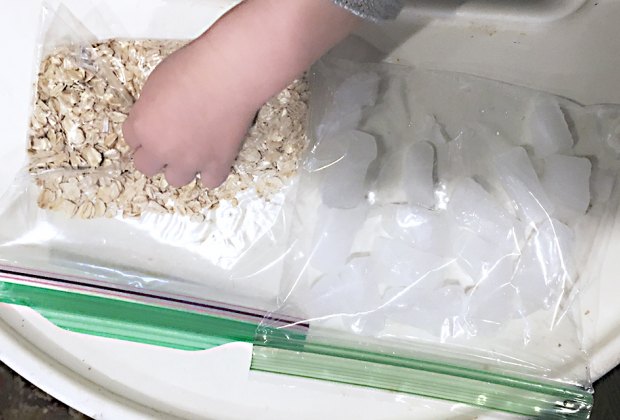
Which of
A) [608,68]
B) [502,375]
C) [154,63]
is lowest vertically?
[502,375]

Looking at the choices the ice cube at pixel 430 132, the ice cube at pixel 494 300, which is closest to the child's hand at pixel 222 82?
the ice cube at pixel 430 132

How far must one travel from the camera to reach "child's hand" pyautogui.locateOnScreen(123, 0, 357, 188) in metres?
0.40

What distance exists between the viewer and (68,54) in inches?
19.2

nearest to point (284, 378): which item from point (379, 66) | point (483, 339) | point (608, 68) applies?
point (483, 339)

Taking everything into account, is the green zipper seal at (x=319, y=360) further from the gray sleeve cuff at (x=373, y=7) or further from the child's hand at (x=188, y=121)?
the gray sleeve cuff at (x=373, y=7)

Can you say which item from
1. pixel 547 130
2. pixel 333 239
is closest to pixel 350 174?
pixel 333 239

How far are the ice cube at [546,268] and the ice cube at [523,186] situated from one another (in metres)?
0.01

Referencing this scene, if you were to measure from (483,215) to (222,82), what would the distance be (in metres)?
0.22

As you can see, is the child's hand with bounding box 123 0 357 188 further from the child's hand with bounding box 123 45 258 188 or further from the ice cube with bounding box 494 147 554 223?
the ice cube with bounding box 494 147 554 223

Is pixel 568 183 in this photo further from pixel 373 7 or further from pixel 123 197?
pixel 123 197

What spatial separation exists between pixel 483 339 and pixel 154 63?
0.34 metres

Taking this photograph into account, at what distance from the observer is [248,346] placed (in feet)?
1.63

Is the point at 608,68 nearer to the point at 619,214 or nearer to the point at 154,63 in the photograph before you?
the point at 619,214

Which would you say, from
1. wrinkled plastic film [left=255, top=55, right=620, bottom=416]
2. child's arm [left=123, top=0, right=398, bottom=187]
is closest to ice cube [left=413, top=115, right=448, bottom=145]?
wrinkled plastic film [left=255, top=55, right=620, bottom=416]
